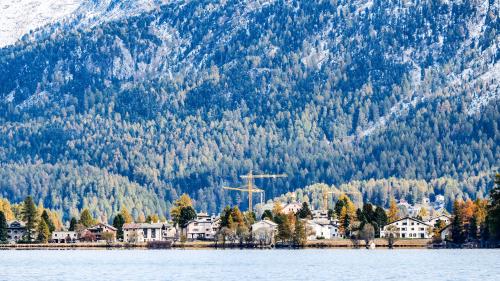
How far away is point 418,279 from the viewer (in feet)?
494

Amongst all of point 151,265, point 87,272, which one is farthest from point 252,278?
point 151,265

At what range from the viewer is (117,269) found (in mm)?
174625

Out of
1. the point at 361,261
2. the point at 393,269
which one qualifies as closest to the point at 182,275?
the point at 393,269

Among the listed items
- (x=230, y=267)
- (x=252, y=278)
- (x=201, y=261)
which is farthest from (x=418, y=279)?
(x=201, y=261)

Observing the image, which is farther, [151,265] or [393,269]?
[151,265]

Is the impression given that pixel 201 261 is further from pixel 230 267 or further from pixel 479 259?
pixel 479 259

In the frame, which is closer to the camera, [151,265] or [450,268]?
[450,268]

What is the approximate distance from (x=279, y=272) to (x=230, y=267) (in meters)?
13.2

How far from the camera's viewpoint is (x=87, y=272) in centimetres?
16888

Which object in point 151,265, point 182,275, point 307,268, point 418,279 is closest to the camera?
point 418,279

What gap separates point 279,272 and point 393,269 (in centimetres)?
1038

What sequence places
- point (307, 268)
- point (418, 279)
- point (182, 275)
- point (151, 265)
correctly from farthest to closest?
point (151, 265) → point (307, 268) → point (182, 275) → point (418, 279)

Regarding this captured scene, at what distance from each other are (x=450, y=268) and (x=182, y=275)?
79.8ft

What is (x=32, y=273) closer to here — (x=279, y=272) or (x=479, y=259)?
(x=279, y=272)
